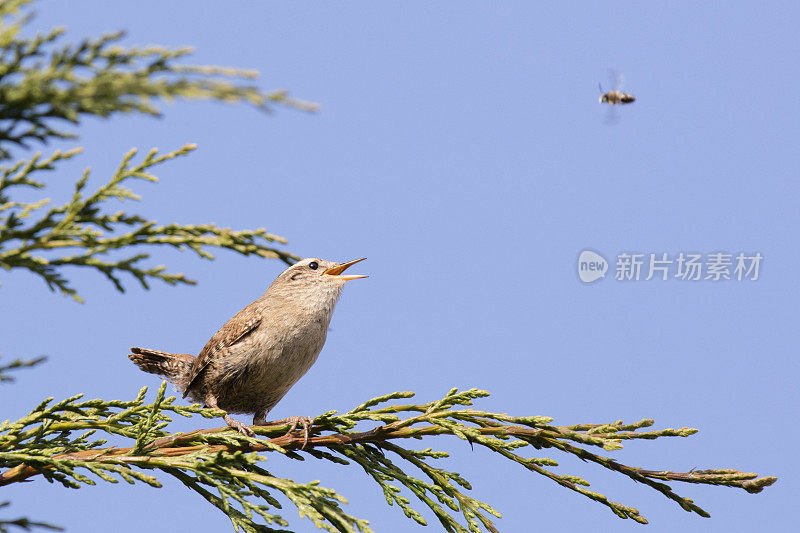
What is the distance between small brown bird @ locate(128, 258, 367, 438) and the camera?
6.18 metres

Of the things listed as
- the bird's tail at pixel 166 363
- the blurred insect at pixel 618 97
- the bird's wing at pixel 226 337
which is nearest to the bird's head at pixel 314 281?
the bird's wing at pixel 226 337

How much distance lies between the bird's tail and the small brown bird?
20 centimetres

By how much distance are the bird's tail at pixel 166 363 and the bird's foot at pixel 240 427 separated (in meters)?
1.17

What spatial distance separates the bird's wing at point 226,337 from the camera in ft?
20.7

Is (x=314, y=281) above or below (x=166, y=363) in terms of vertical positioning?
above

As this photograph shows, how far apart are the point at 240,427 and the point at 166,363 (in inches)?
79.3

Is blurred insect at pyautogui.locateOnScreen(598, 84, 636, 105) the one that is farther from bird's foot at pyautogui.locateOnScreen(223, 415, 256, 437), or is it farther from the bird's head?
bird's foot at pyautogui.locateOnScreen(223, 415, 256, 437)

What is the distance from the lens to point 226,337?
6328mm

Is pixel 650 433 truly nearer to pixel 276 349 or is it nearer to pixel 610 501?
pixel 610 501

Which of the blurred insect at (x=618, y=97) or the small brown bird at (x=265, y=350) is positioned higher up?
the blurred insect at (x=618, y=97)

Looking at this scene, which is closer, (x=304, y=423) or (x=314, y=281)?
(x=304, y=423)

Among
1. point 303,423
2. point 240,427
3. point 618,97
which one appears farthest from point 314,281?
point 618,97

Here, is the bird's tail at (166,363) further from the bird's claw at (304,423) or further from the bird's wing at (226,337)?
the bird's claw at (304,423)

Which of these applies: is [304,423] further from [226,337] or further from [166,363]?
[166,363]
